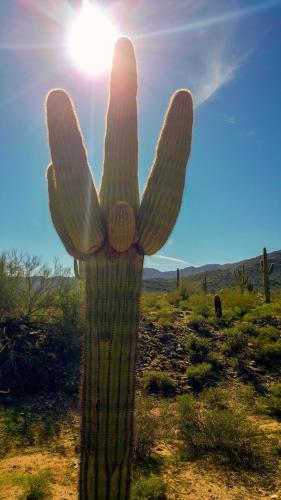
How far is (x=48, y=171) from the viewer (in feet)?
15.7

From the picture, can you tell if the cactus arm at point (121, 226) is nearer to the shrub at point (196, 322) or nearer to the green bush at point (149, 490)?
the green bush at point (149, 490)

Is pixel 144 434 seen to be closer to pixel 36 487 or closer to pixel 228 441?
pixel 228 441

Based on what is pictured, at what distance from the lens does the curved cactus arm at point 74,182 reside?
3385mm

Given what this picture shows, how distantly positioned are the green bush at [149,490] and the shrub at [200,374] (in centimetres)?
519

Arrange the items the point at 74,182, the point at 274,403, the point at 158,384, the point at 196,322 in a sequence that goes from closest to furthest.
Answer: the point at 74,182, the point at 274,403, the point at 158,384, the point at 196,322

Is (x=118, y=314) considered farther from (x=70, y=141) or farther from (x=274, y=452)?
(x=274, y=452)

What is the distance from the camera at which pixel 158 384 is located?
1038cm

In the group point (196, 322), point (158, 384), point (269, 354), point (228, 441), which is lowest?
point (228, 441)

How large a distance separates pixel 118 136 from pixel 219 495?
4.76m

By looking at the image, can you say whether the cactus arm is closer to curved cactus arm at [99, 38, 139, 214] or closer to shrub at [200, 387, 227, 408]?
curved cactus arm at [99, 38, 139, 214]

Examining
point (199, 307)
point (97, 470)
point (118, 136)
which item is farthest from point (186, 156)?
point (199, 307)

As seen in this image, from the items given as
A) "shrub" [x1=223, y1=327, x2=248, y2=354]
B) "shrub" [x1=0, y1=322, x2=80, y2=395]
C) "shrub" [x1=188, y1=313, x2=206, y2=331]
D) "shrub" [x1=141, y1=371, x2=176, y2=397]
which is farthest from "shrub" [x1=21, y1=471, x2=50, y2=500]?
"shrub" [x1=188, y1=313, x2=206, y2=331]

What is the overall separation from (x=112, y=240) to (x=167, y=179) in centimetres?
79

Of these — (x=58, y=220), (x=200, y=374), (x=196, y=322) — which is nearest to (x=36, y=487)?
(x=58, y=220)
